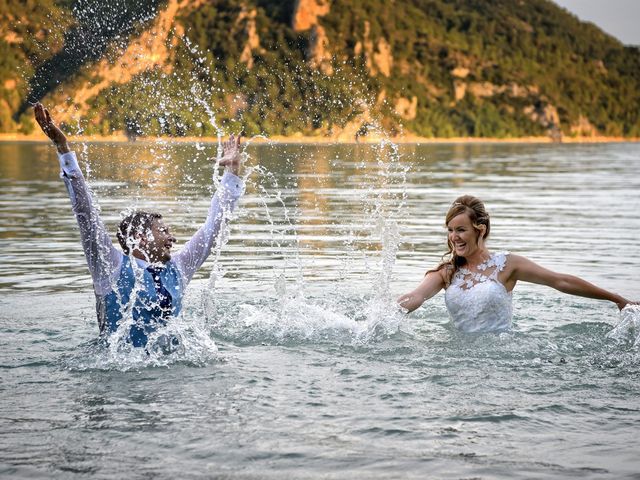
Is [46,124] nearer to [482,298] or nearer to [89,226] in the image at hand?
[89,226]

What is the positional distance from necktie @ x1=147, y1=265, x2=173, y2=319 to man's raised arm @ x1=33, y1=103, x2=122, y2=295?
44cm

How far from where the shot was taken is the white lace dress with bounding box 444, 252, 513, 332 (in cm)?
851

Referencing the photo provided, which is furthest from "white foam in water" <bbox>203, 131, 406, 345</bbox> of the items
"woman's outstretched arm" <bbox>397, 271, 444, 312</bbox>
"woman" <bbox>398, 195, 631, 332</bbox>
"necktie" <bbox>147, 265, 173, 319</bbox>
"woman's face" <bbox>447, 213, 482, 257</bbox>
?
"woman's face" <bbox>447, 213, 482, 257</bbox>

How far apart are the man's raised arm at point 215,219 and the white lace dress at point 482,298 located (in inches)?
88.8

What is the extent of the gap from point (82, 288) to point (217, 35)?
468 ft

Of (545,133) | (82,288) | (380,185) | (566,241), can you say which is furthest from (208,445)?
(545,133)

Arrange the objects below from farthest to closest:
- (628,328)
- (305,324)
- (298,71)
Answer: (298,71) → (305,324) → (628,328)

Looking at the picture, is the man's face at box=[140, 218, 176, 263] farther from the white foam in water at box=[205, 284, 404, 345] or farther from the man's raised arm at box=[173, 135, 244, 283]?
the white foam in water at box=[205, 284, 404, 345]

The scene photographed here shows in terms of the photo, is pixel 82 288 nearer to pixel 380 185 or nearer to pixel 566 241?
pixel 566 241

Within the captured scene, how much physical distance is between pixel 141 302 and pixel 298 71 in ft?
437

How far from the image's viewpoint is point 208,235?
7.36 meters

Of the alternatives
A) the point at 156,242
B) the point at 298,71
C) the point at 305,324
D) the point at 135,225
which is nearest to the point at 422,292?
the point at 305,324

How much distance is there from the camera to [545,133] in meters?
175

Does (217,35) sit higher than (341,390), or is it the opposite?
(217,35)
